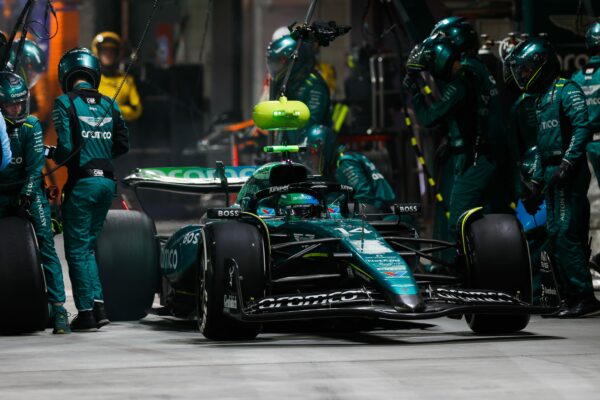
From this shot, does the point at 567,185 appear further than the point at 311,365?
Yes

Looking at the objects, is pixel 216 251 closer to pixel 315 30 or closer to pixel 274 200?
pixel 274 200

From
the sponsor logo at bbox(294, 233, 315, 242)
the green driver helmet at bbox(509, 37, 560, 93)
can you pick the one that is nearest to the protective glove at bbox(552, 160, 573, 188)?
the green driver helmet at bbox(509, 37, 560, 93)

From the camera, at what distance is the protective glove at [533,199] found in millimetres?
11906

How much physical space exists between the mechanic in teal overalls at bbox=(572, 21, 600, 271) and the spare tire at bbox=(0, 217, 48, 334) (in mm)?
4400

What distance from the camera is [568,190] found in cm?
1172

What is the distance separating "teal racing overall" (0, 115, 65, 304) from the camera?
10859 mm

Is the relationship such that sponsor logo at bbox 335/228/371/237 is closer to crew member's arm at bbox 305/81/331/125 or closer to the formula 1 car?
the formula 1 car

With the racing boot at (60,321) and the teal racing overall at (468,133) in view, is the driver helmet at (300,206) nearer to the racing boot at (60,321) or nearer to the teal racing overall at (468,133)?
the racing boot at (60,321)

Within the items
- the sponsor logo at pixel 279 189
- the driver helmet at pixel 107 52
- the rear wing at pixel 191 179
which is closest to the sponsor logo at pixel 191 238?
the sponsor logo at pixel 279 189

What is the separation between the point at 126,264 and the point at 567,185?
3.34 m

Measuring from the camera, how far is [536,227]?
41.4 feet

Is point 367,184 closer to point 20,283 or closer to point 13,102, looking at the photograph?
point 13,102

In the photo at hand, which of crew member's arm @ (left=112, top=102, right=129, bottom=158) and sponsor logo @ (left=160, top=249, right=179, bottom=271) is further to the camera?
crew member's arm @ (left=112, top=102, right=129, bottom=158)

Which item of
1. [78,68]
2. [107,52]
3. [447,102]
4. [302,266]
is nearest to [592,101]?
[447,102]
